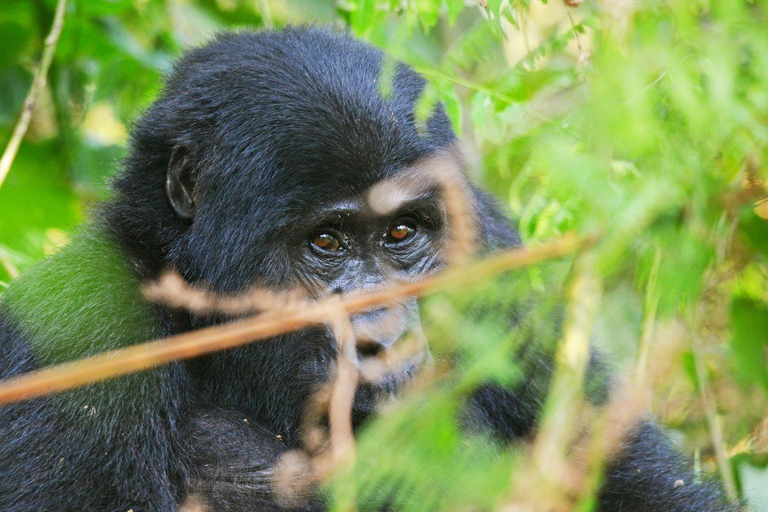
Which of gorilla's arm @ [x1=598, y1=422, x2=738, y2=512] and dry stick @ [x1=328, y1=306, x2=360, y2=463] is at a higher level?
dry stick @ [x1=328, y1=306, x2=360, y2=463]

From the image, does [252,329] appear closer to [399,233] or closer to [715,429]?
[399,233]

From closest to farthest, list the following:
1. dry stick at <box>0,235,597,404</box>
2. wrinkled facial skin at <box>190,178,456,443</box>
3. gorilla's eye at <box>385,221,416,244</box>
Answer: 1. dry stick at <box>0,235,597,404</box>
2. wrinkled facial skin at <box>190,178,456,443</box>
3. gorilla's eye at <box>385,221,416,244</box>

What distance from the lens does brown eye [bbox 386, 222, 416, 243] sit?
10.6 feet

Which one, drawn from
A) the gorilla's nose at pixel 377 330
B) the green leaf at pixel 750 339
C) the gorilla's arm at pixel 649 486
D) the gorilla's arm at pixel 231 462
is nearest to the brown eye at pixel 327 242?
the gorilla's nose at pixel 377 330

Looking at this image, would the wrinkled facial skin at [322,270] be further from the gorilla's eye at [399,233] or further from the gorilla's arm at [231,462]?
the gorilla's arm at [231,462]

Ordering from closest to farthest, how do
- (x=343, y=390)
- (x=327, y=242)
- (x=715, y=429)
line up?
(x=343, y=390)
(x=327, y=242)
(x=715, y=429)

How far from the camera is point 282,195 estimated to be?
3.10 metres

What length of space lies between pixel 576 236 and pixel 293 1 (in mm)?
4598

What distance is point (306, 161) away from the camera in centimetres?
311

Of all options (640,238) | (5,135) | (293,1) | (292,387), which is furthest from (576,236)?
(5,135)

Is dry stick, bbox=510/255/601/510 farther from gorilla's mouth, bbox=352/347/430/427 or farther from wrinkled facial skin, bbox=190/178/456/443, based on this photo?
wrinkled facial skin, bbox=190/178/456/443

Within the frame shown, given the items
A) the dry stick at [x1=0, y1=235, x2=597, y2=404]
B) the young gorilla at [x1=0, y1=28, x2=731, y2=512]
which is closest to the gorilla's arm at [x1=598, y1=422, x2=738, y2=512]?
the young gorilla at [x1=0, y1=28, x2=731, y2=512]

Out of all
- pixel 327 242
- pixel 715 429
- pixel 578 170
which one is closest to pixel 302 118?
pixel 327 242

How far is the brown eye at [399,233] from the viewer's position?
3244 mm
